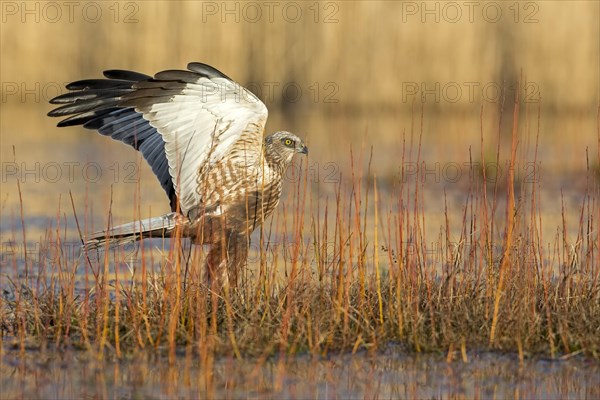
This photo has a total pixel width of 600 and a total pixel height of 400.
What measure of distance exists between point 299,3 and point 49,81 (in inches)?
189

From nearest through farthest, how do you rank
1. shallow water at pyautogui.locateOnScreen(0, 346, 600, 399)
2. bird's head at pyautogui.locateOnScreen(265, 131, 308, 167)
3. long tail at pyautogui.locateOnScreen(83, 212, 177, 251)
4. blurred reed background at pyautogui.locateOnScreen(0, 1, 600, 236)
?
shallow water at pyautogui.locateOnScreen(0, 346, 600, 399) → long tail at pyautogui.locateOnScreen(83, 212, 177, 251) → bird's head at pyautogui.locateOnScreen(265, 131, 308, 167) → blurred reed background at pyautogui.locateOnScreen(0, 1, 600, 236)

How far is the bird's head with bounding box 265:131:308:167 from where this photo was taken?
7266mm

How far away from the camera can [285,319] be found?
5.60 meters

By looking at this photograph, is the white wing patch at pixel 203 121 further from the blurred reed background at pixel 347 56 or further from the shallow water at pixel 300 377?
the blurred reed background at pixel 347 56

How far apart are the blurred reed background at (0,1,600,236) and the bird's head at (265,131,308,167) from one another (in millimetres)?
8357

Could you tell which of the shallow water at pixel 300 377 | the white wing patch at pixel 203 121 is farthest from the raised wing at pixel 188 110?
the shallow water at pixel 300 377

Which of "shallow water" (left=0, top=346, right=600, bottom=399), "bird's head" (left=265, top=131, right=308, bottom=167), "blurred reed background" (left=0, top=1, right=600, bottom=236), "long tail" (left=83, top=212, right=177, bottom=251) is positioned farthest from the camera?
"blurred reed background" (left=0, top=1, right=600, bottom=236)

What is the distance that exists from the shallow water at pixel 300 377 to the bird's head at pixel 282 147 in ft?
6.33

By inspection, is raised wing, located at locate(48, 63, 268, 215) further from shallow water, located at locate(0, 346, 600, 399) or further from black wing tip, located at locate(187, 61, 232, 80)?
shallow water, located at locate(0, 346, 600, 399)

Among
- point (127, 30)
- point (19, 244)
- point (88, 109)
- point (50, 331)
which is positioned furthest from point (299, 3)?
point (50, 331)

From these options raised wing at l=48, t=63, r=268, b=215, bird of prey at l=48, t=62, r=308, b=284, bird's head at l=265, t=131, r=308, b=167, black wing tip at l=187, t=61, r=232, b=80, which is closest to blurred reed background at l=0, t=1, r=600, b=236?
bird's head at l=265, t=131, r=308, b=167

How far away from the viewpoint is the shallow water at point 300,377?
5.02 m

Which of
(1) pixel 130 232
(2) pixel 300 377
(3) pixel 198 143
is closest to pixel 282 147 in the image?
(3) pixel 198 143

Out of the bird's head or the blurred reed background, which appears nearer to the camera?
the bird's head
